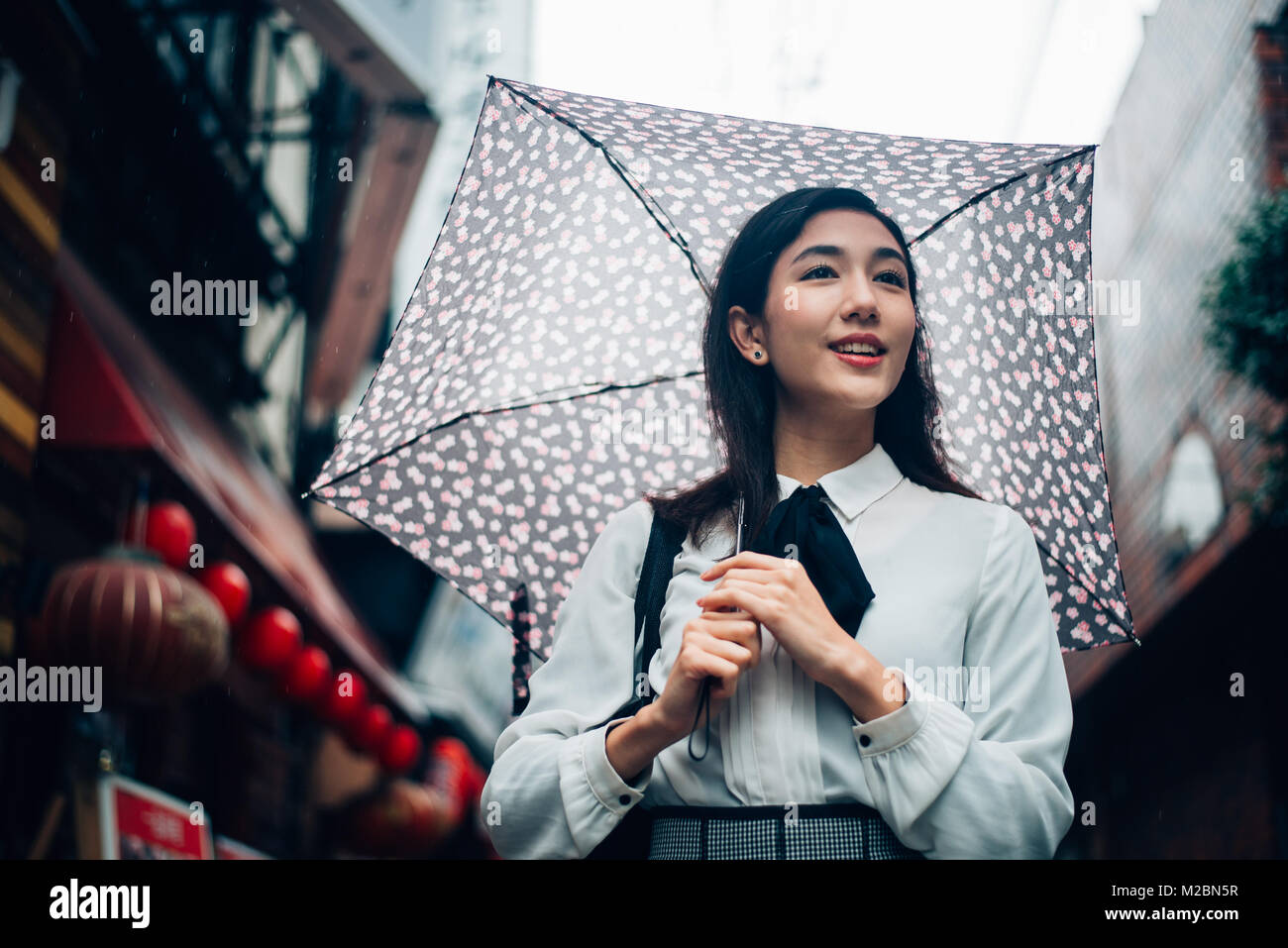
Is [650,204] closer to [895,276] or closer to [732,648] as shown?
[895,276]

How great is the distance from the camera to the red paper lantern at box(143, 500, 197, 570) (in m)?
5.79

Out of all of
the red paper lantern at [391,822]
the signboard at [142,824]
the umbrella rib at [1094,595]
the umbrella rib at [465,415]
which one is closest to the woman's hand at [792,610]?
the umbrella rib at [465,415]

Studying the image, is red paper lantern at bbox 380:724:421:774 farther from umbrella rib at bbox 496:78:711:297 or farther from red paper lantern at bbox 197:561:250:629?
umbrella rib at bbox 496:78:711:297

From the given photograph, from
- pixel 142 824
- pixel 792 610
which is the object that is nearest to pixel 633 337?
pixel 792 610

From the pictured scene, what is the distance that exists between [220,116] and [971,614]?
6.92 meters

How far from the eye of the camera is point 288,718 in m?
10.3

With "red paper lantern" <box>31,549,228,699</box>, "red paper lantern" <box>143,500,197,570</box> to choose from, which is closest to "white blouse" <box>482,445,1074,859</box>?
"red paper lantern" <box>31,549,228,699</box>

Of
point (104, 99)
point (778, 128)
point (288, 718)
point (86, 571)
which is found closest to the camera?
point (778, 128)

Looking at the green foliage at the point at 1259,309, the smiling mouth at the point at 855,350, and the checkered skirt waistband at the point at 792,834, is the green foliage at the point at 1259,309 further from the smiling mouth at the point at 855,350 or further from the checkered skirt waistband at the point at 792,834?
the checkered skirt waistband at the point at 792,834

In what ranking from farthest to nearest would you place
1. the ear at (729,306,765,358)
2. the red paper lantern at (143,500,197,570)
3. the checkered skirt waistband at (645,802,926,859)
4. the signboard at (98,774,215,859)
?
1. the red paper lantern at (143,500,197,570)
2. the signboard at (98,774,215,859)
3. the ear at (729,306,765,358)
4. the checkered skirt waistband at (645,802,926,859)

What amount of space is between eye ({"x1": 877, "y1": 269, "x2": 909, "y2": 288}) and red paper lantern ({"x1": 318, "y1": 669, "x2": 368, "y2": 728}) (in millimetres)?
6241

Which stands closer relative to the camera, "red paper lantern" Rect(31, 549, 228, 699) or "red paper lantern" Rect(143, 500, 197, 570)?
"red paper lantern" Rect(31, 549, 228, 699)
